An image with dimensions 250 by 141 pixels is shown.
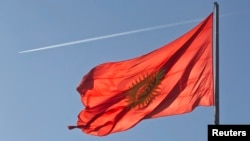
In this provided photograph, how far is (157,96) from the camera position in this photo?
27.9 m

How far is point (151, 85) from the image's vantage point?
28328mm

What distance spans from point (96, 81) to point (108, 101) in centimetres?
121

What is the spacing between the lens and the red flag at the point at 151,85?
87.4 feet

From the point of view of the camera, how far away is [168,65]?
28.1 metres

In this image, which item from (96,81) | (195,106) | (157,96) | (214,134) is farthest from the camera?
(96,81)

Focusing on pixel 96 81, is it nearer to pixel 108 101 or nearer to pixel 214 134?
pixel 108 101

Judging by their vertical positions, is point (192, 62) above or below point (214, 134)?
above

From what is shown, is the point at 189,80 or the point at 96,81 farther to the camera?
the point at 96,81

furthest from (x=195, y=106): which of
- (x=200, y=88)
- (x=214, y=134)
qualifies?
(x=214, y=134)

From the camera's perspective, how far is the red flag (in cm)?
2662

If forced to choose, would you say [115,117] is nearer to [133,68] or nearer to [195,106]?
[133,68]

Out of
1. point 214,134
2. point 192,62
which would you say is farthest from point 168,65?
point 214,134

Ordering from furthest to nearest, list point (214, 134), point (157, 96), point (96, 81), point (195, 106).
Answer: point (96, 81)
point (157, 96)
point (195, 106)
point (214, 134)

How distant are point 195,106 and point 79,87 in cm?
611
